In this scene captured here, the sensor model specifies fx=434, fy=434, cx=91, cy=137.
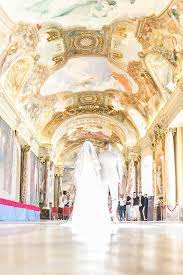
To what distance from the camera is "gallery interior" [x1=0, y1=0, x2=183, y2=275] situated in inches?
691

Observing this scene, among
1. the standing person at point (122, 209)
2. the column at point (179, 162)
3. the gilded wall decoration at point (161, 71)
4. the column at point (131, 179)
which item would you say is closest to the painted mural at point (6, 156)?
the standing person at point (122, 209)

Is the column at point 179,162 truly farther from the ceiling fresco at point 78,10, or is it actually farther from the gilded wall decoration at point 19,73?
the gilded wall decoration at point 19,73

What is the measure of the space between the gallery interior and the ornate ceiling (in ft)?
0.16

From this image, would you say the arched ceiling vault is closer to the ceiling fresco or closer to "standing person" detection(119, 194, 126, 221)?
"standing person" detection(119, 194, 126, 221)

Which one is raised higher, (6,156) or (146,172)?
(6,156)

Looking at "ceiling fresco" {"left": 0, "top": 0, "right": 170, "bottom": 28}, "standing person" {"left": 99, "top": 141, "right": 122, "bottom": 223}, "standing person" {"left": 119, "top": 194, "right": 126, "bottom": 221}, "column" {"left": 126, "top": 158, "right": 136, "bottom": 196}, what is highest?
"ceiling fresco" {"left": 0, "top": 0, "right": 170, "bottom": 28}

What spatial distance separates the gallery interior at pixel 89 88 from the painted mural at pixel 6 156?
0.16 ft

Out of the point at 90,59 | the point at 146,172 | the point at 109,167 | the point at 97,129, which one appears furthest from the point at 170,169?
the point at 97,129

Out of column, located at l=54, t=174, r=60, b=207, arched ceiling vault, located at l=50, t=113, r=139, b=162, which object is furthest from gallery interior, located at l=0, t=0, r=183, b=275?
column, located at l=54, t=174, r=60, b=207

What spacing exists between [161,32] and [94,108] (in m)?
14.0

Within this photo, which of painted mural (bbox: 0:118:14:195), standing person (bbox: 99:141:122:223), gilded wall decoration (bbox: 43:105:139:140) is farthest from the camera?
gilded wall decoration (bbox: 43:105:139:140)

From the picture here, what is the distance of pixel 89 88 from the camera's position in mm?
28016

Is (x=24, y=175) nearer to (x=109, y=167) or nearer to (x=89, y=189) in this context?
(x=89, y=189)

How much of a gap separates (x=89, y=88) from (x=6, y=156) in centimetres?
914
